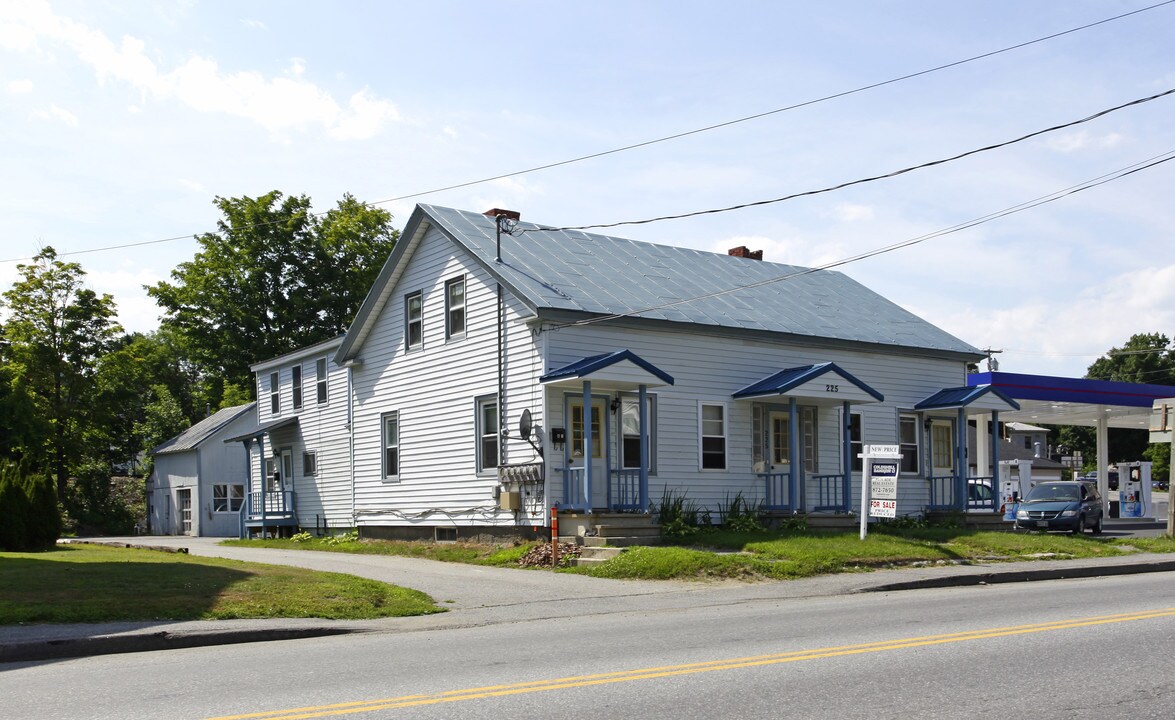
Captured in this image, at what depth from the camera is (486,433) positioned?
941 inches

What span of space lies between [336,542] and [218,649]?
17.4m

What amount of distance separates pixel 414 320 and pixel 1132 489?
99.2 ft

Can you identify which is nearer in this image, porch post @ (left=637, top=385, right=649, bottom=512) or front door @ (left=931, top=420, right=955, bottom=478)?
porch post @ (left=637, top=385, right=649, bottom=512)

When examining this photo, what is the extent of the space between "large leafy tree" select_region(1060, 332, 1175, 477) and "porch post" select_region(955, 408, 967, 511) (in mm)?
63807

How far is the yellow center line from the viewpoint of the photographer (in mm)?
7341

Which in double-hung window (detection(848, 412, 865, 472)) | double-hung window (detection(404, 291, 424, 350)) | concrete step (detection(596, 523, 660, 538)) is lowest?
concrete step (detection(596, 523, 660, 538))

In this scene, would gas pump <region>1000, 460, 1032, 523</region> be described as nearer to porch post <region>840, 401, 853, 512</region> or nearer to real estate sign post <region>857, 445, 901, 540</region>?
porch post <region>840, 401, 853, 512</region>

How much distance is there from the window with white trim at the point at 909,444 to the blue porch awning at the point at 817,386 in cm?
330

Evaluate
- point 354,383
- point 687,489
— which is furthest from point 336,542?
point 687,489

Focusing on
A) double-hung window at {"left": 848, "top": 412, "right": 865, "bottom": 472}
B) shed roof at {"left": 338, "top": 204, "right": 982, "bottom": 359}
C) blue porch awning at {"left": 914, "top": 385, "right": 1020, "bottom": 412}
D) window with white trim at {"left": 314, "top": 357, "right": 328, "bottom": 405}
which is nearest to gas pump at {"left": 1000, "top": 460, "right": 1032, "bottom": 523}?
blue porch awning at {"left": 914, "top": 385, "right": 1020, "bottom": 412}

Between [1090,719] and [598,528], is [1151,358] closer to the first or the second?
[598,528]

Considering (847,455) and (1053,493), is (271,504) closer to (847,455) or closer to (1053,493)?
(847,455)

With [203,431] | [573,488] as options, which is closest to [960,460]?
[573,488]

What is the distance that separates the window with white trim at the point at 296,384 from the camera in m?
34.0
